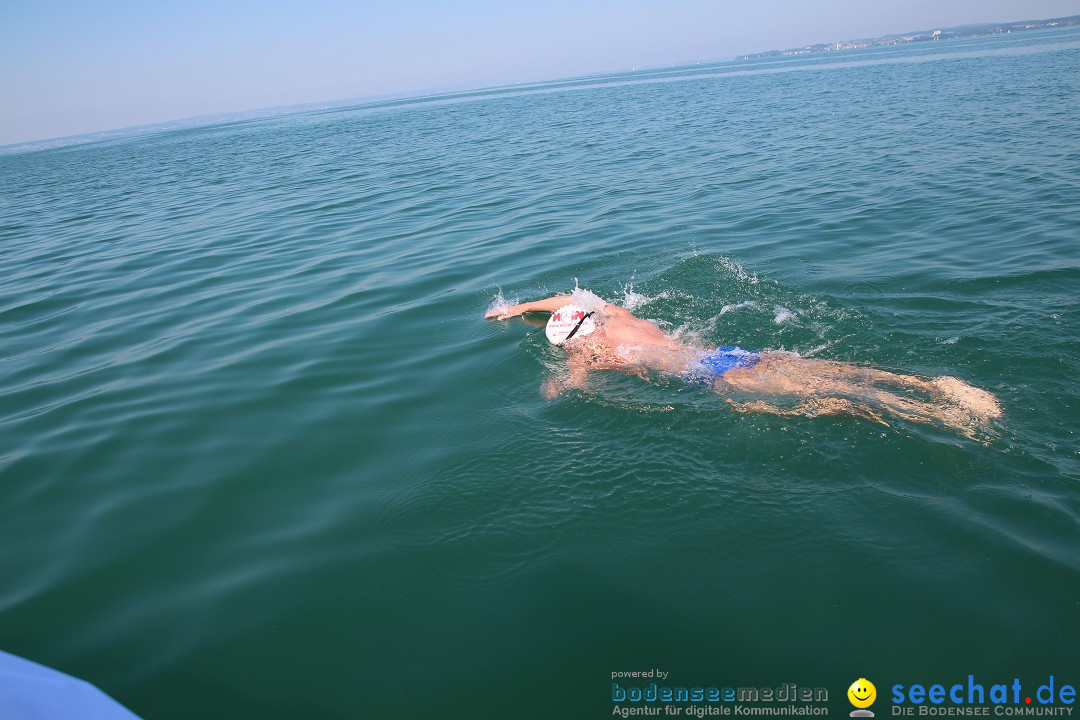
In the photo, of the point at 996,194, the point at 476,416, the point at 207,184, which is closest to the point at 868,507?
the point at 476,416

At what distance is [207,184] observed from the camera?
26.9 metres

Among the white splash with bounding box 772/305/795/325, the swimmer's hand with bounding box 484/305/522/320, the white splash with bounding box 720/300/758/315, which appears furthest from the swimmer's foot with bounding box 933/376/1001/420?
the swimmer's hand with bounding box 484/305/522/320

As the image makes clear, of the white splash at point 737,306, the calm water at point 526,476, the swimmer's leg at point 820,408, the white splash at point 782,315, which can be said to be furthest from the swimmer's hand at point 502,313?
the swimmer's leg at point 820,408

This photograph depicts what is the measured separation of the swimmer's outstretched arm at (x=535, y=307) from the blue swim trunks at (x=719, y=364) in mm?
2243

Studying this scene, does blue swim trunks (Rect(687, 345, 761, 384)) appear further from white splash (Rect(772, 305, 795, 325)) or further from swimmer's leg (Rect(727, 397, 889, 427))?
white splash (Rect(772, 305, 795, 325))

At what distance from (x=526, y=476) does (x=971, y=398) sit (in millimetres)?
4300

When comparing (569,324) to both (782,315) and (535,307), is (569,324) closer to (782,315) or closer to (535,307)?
(535,307)

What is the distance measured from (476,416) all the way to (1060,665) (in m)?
5.20

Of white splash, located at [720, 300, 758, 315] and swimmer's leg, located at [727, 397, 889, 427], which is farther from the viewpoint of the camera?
white splash, located at [720, 300, 758, 315]

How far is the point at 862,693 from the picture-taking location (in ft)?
11.9

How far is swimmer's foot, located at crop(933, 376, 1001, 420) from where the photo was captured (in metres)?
5.77

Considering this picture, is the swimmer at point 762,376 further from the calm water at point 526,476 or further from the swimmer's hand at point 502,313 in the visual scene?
the swimmer's hand at point 502,313

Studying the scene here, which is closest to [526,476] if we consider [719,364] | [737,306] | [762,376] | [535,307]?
[719,364]

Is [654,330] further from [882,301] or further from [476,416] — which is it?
[882,301]
